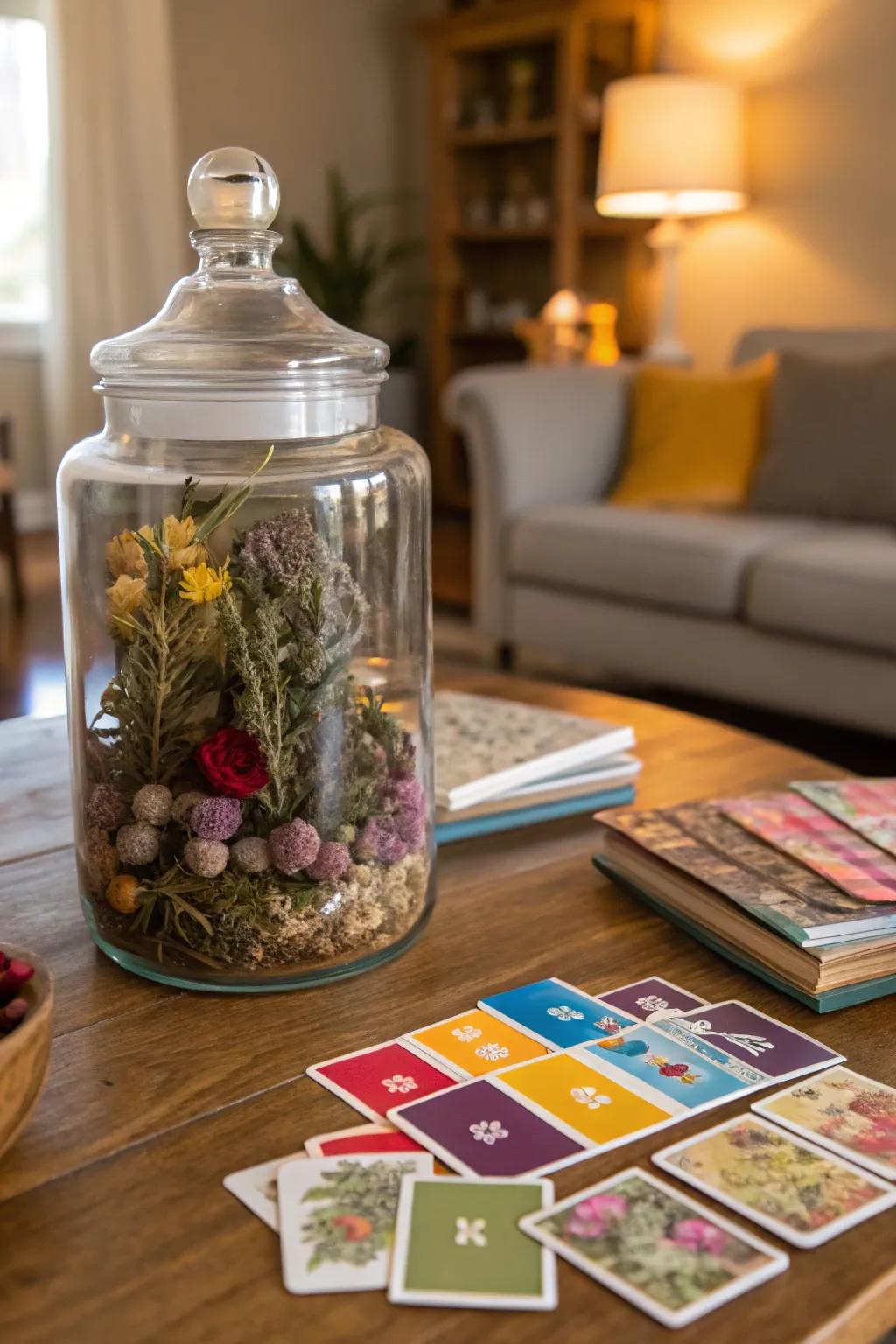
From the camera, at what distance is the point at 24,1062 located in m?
0.57

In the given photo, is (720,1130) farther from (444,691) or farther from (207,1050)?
(444,691)

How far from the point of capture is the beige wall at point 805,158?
153 inches

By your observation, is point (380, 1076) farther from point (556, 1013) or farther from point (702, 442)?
point (702, 442)

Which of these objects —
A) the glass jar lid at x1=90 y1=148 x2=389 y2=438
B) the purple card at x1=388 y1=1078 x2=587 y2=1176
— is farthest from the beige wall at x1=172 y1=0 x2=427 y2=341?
the purple card at x1=388 y1=1078 x2=587 y2=1176

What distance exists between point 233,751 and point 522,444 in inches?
102

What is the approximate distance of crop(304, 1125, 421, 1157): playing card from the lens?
2.00 feet

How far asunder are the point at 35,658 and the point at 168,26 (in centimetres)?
261

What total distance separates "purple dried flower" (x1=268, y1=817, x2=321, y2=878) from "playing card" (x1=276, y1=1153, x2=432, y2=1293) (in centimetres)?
17

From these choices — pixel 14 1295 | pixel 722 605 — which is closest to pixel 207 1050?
pixel 14 1295

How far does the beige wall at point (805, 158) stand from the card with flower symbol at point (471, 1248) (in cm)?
384

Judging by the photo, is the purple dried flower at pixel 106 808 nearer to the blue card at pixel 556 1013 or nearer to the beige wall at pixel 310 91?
the blue card at pixel 556 1013

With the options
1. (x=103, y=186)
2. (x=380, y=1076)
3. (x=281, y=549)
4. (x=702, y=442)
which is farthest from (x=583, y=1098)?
(x=103, y=186)

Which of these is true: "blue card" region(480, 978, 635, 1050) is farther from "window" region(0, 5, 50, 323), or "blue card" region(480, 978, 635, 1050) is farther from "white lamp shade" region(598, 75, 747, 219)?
"window" region(0, 5, 50, 323)

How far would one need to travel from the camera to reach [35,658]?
3604mm
